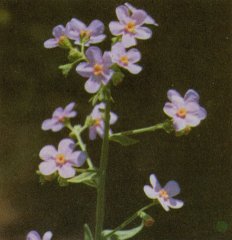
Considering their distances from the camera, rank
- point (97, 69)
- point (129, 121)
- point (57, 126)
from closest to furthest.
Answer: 1. point (97, 69)
2. point (57, 126)
3. point (129, 121)

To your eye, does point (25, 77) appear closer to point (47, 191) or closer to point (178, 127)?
point (47, 191)

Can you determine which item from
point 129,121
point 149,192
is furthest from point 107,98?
point 129,121

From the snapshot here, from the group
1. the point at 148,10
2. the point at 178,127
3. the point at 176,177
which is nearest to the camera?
the point at 178,127

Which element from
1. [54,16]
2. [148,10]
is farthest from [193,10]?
[54,16]

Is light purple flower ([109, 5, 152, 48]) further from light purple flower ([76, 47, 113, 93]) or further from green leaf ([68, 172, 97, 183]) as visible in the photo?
green leaf ([68, 172, 97, 183])

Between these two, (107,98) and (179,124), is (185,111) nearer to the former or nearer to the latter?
(179,124)

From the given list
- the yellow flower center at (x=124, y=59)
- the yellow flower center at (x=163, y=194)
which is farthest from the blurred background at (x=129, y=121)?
the yellow flower center at (x=124, y=59)

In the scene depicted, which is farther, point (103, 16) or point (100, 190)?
point (103, 16)

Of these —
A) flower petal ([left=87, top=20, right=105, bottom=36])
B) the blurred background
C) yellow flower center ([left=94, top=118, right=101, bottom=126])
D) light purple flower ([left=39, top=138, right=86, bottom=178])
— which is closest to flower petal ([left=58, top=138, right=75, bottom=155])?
light purple flower ([left=39, top=138, right=86, bottom=178])
